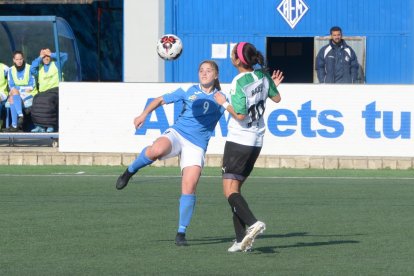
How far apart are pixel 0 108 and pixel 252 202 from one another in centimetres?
970

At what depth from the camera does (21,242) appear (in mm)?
12227

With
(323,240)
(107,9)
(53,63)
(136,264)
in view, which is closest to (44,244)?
(136,264)

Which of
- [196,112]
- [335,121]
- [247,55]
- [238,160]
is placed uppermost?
[247,55]

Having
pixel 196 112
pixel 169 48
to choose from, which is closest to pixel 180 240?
pixel 196 112

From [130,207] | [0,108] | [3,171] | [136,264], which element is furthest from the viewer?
[0,108]

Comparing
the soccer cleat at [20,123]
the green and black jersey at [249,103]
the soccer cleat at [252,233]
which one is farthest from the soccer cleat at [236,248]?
the soccer cleat at [20,123]

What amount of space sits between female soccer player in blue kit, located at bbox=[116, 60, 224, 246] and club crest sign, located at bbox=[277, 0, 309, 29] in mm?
17239

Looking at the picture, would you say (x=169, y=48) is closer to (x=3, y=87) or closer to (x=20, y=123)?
(x=3, y=87)

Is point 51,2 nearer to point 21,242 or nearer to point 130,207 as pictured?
point 130,207

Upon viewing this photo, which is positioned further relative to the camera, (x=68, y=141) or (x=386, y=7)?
(x=386, y=7)

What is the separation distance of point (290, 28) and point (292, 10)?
15.9 inches

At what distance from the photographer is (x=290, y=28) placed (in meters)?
29.4

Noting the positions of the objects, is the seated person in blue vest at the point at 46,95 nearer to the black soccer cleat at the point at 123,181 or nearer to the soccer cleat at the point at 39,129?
A: the soccer cleat at the point at 39,129

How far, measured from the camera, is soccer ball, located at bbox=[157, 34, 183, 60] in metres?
27.2
